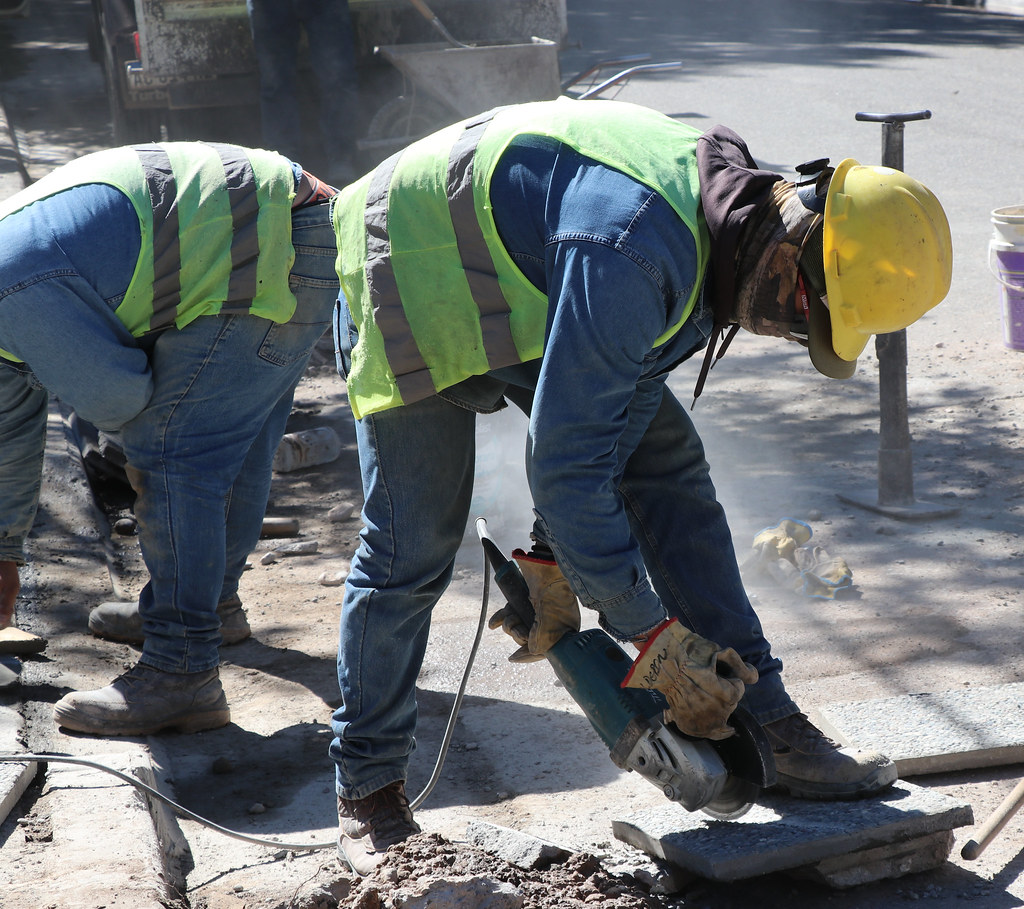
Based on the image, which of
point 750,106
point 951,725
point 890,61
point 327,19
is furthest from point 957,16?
point 951,725

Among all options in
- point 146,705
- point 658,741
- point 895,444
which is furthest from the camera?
point 895,444

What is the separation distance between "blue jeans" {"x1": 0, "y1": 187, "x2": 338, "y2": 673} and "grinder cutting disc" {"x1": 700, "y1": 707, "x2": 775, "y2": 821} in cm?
149

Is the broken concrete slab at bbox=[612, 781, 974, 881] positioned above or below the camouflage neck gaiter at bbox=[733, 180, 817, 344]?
below

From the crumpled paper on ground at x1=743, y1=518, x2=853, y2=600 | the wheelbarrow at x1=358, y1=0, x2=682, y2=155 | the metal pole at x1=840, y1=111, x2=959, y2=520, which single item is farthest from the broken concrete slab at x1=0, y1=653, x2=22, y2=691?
the wheelbarrow at x1=358, y1=0, x2=682, y2=155

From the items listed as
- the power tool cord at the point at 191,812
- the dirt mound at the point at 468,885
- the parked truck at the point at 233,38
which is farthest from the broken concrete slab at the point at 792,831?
the parked truck at the point at 233,38

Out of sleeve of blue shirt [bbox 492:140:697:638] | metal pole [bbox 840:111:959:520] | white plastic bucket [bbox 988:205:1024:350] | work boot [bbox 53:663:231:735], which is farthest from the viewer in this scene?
white plastic bucket [bbox 988:205:1024:350]

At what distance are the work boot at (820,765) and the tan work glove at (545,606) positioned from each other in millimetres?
529

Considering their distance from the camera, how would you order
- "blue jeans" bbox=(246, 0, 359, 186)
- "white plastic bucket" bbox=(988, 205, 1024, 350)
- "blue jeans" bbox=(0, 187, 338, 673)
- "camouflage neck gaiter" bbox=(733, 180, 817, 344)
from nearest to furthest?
"camouflage neck gaiter" bbox=(733, 180, 817, 344) < "blue jeans" bbox=(0, 187, 338, 673) < "white plastic bucket" bbox=(988, 205, 1024, 350) < "blue jeans" bbox=(246, 0, 359, 186)

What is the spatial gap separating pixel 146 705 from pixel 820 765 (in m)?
1.75

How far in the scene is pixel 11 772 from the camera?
2.62 meters

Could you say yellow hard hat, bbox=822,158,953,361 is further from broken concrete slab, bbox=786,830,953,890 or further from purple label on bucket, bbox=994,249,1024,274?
purple label on bucket, bbox=994,249,1024,274

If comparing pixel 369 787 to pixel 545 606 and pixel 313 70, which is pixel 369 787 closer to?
pixel 545 606

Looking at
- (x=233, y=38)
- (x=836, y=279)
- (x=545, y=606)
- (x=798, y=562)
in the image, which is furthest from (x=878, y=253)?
(x=233, y=38)

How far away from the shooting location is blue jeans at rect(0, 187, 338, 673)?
271cm
